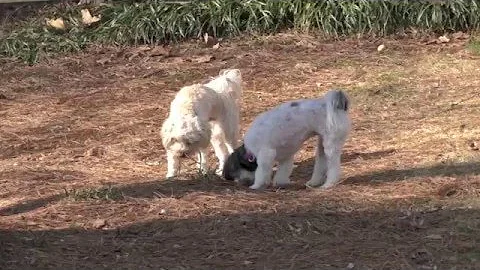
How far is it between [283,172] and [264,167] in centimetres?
32

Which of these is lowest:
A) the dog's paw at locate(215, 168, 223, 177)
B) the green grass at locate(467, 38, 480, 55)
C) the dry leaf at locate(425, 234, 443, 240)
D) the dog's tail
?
the dog's paw at locate(215, 168, 223, 177)

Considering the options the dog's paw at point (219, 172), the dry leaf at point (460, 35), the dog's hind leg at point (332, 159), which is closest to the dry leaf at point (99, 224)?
the dog's paw at point (219, 172)

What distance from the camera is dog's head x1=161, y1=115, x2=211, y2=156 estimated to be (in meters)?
7.22

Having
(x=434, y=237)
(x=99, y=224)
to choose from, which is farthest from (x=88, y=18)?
(x=434, y=237)

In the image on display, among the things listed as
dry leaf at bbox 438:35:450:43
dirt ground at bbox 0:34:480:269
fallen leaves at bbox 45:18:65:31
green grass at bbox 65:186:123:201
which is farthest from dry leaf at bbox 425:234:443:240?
fallen leaves at bbox 45:18:65:31

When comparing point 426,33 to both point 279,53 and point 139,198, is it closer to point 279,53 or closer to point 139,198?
point 279,53

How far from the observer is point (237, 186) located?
6953 millimetres

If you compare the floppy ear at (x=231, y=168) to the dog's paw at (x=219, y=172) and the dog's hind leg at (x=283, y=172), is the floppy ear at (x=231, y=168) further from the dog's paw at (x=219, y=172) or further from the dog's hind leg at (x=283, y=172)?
the dog's hind leg at (x=283, y=172)

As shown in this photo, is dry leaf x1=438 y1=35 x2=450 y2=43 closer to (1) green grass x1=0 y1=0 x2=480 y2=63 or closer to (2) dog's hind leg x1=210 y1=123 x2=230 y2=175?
(1) green grass x1=0 y1=0 x2=480 y2=63

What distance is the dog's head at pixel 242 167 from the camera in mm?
6996

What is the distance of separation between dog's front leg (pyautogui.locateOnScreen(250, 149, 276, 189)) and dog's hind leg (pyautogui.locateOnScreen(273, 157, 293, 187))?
0.70 ft

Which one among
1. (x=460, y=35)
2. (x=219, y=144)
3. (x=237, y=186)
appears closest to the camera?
(x=237, y=186)

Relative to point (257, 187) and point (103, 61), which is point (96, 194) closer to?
point (257, 187)

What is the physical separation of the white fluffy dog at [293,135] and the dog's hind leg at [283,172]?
0.06 m
